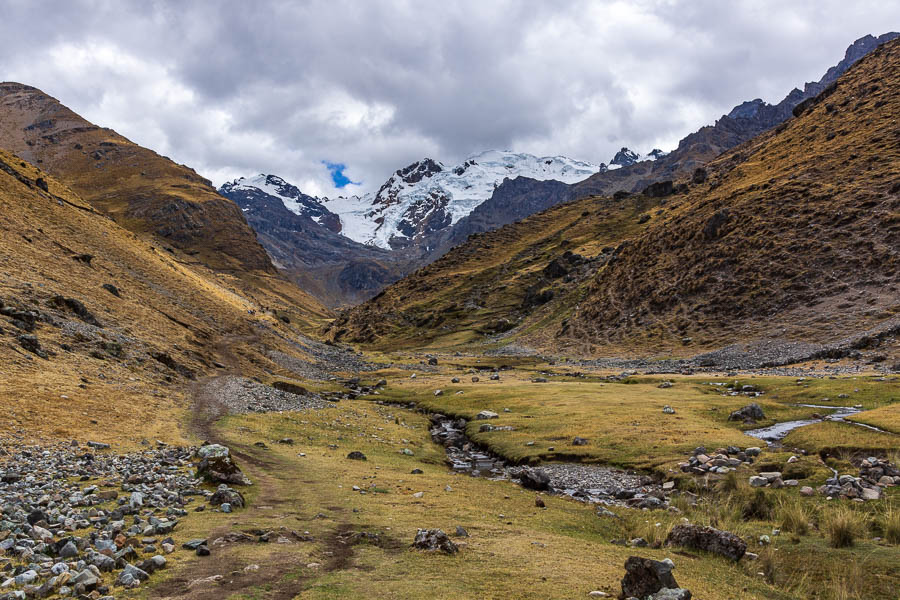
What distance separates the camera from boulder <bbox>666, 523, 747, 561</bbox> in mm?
16906

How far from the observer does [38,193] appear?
97.9 meters

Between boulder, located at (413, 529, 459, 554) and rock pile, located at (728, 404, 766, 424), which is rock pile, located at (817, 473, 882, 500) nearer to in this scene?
rock pile, located at (728, 404, 766, 424)

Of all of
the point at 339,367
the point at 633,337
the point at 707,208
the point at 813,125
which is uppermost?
the point at 813,125

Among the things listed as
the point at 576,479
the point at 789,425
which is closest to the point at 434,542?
the point at 576,479

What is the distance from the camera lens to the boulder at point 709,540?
666 inches

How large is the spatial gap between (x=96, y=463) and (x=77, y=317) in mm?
42455

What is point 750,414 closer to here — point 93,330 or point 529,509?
point 529,509

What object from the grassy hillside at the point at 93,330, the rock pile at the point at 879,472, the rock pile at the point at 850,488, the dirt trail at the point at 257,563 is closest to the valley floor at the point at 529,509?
→ the dirt trail at the point at 257,563

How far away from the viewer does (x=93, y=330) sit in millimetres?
52844

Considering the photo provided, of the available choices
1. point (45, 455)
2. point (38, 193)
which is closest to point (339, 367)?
point (38, 193)

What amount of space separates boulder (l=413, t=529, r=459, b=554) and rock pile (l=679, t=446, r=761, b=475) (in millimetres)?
21019

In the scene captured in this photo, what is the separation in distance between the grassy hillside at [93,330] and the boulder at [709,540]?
2932 cm

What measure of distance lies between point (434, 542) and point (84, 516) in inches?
434

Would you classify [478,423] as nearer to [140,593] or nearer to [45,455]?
[45,455]
